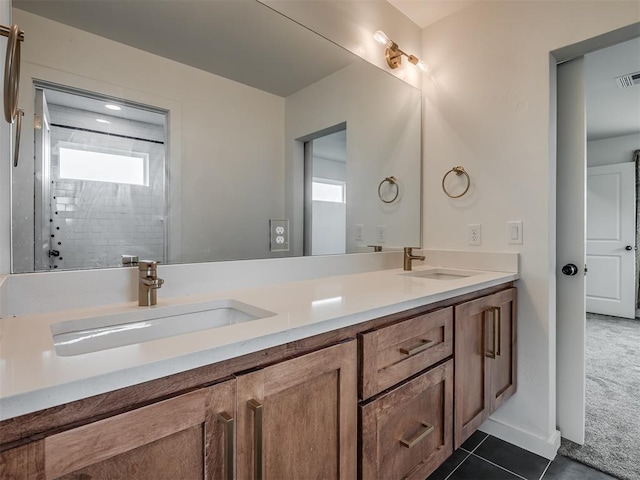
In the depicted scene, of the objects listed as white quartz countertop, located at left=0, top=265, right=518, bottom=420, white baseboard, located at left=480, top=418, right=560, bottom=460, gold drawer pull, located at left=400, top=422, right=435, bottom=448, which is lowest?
white baseboard, located at left=480, top=418, right=560, bottom=460

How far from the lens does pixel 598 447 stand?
1.65 metres

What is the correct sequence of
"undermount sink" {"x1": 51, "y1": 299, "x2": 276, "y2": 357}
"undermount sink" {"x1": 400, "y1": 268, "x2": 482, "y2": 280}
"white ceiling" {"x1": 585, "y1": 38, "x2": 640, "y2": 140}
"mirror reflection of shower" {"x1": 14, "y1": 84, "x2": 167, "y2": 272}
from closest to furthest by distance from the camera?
"undermount sink" {"x1": 51, "y1": 299, "x2": 276, "y2": 357} → "mirror reflection of shower" {"x1": 14, "y1": 84, "x2": 167, "y2": 272} → "undermount sink" {"x1": 400, "y1": 268, "x2": 482, "y2": 280} → "white ceiling" {"x1": 585, "y1": 38, "x2": 640, "y2": 140}

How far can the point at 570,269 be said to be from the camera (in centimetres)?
168

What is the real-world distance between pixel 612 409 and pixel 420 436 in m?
1.64

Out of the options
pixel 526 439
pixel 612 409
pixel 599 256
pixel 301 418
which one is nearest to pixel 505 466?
pixel 526 439

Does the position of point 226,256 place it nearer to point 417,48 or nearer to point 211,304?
point 211,304

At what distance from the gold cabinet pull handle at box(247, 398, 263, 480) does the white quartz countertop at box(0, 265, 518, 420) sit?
11cm

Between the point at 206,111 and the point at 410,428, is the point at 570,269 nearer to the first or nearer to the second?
the point at 410,428

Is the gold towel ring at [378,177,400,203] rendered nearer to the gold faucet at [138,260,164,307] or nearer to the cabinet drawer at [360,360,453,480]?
the cabinet drawer at [360,360,453,480]

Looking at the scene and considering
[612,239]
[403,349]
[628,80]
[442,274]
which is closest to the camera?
[403,349]

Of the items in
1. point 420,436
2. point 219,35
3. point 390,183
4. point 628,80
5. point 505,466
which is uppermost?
point 628,80

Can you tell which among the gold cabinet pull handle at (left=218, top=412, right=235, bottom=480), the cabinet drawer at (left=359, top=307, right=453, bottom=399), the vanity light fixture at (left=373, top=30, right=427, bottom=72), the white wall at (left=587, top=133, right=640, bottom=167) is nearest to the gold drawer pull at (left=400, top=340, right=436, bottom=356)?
the cabinet drawer at (left=359, top=307, right=453, bottom=399)

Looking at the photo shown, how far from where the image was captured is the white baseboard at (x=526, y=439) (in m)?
1.62

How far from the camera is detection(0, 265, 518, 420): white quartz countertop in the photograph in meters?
0.48
